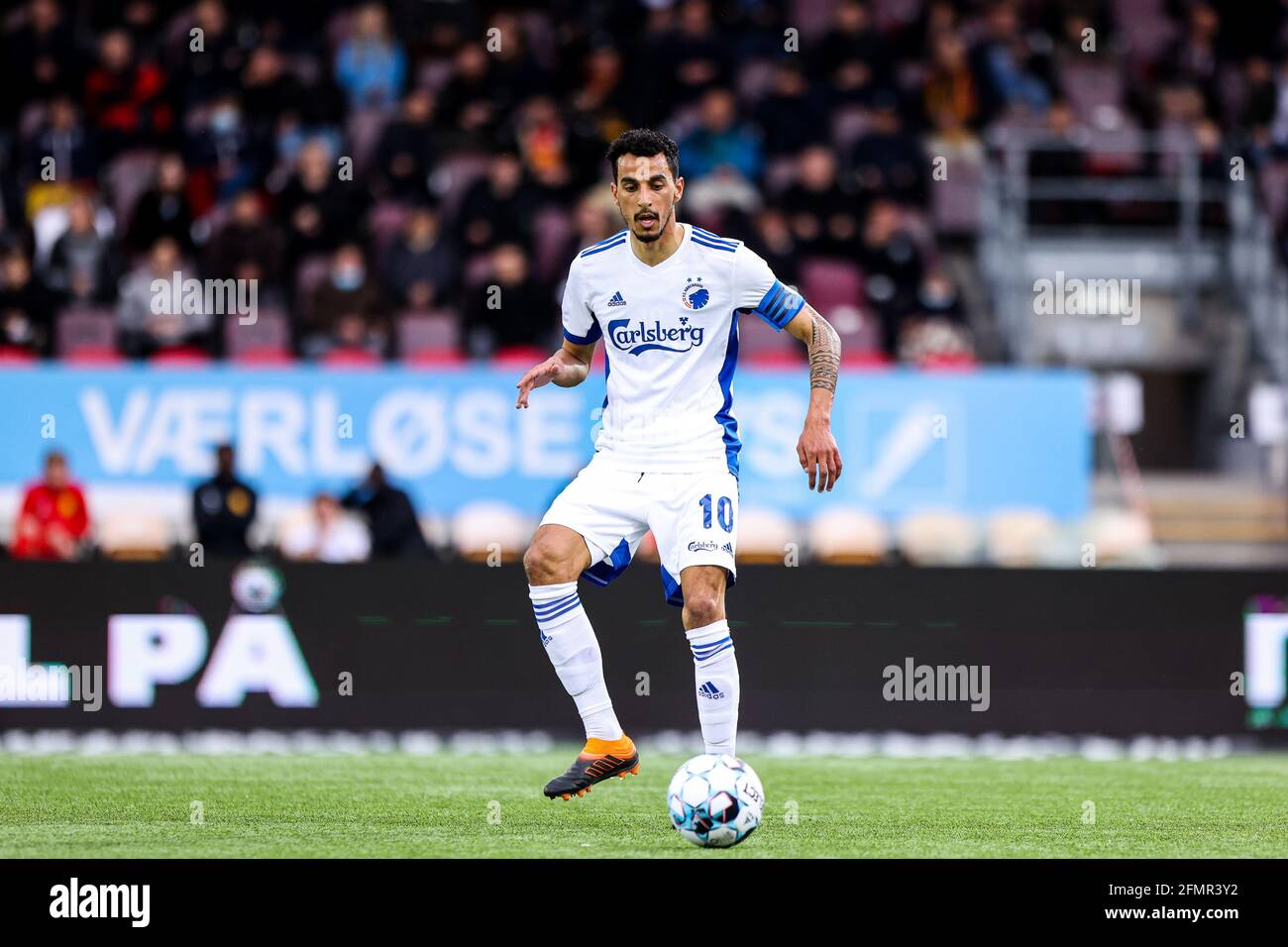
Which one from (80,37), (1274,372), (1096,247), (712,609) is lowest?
(712,609)

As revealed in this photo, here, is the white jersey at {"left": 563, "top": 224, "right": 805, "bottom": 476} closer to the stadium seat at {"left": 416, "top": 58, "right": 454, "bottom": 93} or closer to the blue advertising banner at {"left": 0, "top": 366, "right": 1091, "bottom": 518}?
the blue advertising banner at {"left": 0, "top": 366, "right": 1091, "bottom": 518}

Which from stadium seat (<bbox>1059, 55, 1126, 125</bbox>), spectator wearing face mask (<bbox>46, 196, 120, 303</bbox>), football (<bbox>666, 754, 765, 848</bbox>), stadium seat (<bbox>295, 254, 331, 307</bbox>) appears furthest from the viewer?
stadium seat (<bbox>1059, 55, 1126, 125</bbox>)

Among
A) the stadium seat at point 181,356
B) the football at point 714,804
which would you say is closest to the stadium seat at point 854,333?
the stadium seat at point 181,356

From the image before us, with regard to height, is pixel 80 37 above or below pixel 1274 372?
above

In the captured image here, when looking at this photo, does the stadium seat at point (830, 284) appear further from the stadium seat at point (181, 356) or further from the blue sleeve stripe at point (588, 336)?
the blue sleeve stripe at point (588, 336)

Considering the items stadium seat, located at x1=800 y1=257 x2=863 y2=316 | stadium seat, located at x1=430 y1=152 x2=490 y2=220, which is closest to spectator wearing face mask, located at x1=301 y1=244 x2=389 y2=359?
stadium seat, located at x1=430 y1=152 x2=490 y2=220

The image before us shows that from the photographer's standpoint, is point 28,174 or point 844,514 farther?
point 28,174

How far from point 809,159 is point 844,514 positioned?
373cm

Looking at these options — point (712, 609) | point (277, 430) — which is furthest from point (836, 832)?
point (277, 430)

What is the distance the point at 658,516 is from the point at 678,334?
0.73 meters

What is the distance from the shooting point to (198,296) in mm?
16312

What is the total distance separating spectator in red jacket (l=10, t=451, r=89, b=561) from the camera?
46.0ft

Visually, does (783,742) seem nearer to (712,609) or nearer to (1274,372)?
(712,609)

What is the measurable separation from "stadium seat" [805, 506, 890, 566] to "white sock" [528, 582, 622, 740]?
6.07 metres
